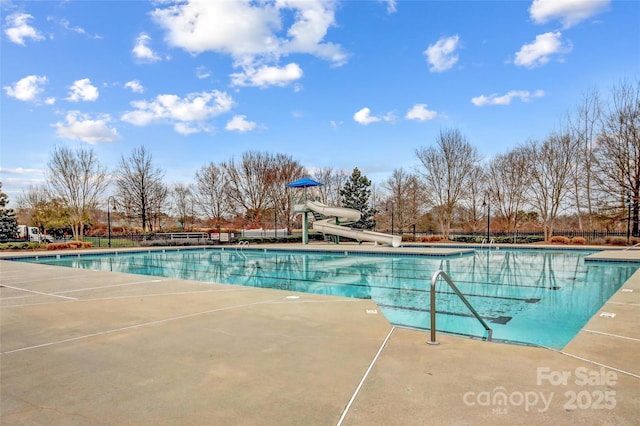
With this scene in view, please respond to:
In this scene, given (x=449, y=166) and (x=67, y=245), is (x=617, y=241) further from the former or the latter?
(x=67, y=245)

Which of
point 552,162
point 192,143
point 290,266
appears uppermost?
point 192,143

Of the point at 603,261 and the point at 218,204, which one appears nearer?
the point at 603,261

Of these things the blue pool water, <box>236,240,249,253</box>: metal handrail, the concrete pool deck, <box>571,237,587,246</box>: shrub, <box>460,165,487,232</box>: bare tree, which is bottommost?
the blue pool water

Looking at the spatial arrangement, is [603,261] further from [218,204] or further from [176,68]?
[218,204]

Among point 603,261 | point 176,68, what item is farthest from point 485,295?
point 176,68

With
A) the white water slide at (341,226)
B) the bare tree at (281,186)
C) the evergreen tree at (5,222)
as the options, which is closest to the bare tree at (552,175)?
the white water slide at (341,226)

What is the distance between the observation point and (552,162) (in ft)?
77.0

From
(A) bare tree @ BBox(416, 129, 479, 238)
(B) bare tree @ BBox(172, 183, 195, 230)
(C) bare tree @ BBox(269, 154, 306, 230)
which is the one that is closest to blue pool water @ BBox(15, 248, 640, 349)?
(A) bare tree @ BBox(416, 129, 479, 238)

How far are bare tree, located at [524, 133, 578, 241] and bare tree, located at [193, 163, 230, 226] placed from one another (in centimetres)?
2374

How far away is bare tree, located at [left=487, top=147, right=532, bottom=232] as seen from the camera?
Result: 2619cm

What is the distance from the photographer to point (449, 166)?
84.9 ft

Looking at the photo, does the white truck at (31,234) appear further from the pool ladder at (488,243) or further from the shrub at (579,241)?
the shrub at (579,241)

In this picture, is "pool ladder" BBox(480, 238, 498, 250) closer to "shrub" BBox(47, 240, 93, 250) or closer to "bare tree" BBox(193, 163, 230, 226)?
"bare tree" BBox(193, 163, 230, 226)

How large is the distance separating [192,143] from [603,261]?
23.1 m
